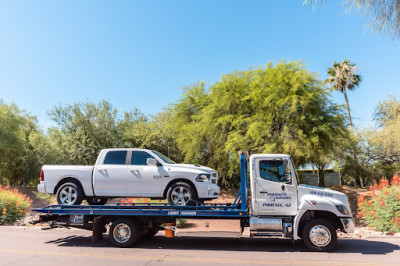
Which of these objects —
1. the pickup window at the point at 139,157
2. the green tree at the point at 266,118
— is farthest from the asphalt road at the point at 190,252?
the green tree at the point at 266,118

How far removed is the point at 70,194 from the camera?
8.87 metres

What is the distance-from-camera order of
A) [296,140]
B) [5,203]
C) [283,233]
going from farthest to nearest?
[296,140] < [5,203] < [283,233]

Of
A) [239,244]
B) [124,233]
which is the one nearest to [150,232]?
[124,233]

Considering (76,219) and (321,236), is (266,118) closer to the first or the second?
(321,236)

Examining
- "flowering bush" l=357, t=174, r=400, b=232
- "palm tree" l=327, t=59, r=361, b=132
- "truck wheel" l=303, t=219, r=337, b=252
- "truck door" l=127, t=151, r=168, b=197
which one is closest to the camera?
"truck wheel" l=303, t=219, r=337, b=252

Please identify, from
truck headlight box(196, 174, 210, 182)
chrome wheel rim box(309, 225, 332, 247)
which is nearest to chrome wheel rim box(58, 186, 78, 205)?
truck headlight box(196, 174, 210, 182)

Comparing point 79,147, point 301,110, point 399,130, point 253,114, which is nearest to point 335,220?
point 301,110

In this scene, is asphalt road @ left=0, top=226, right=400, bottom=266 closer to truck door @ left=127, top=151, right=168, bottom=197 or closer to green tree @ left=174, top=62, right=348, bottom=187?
truck door @ left=127, top=151, right=168, bottom=197

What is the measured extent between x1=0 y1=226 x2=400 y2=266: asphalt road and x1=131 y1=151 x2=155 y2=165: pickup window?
92.2 inches

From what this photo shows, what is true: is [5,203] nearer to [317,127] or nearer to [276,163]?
[276,163]

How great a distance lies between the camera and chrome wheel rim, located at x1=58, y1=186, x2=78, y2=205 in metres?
8.81

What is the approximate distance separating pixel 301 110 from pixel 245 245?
440 inches

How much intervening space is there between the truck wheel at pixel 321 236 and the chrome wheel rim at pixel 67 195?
6.44 metres

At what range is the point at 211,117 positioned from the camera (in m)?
20.5
